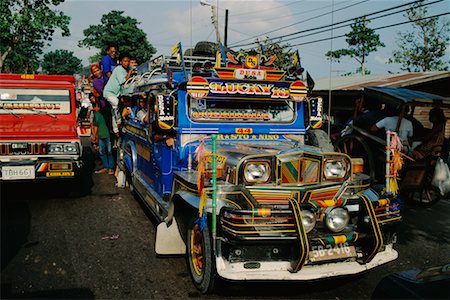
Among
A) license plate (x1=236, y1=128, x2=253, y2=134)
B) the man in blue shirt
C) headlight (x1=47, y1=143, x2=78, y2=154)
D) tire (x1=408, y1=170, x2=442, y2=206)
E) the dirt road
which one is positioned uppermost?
the man in blue shirt

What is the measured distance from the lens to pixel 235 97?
18.1 feet

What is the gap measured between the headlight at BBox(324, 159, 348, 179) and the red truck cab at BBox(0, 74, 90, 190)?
15.5 feet

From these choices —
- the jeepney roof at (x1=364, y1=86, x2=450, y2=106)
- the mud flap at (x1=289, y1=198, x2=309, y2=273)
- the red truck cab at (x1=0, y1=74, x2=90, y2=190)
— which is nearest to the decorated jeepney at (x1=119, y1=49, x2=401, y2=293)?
the mud flap at (x1=289, y1=198, x2=309, y2=273)

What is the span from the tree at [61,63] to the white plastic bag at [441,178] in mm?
75526

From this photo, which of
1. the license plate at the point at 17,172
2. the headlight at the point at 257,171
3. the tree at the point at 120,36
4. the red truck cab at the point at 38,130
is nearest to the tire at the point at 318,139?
the headlight at the point at 257,171

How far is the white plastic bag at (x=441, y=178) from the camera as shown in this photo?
7.17 m

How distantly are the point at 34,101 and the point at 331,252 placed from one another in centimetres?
674

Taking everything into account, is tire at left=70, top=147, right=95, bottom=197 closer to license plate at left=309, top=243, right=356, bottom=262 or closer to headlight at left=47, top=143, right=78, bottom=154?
headlight at left=47, top=143, right=78, bottom=154

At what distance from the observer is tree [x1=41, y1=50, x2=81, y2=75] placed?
2928 inches

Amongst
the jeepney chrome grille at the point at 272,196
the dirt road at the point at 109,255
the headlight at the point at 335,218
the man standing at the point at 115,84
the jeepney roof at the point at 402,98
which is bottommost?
the dirt road at the point at 109,255

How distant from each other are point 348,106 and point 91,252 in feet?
42.1

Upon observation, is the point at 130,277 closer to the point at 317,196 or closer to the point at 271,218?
the point at 271,218

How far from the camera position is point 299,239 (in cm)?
356

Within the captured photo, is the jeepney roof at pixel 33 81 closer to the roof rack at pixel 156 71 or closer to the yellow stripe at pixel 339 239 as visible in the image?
the roof rack at pixel 156 71
